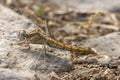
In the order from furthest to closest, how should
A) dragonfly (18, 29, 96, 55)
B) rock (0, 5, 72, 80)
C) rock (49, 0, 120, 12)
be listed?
rock (49, 0, 120, 12)
dragonfly (18, 29, 96, 55)
rock (0, 5, 72, 80)

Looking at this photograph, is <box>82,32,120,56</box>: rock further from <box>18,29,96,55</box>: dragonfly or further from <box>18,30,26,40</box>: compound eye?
<box>18,30,26,40</box>: compound eye

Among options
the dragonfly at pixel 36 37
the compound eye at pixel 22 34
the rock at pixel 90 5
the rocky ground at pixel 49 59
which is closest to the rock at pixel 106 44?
the rocky ground at pixel 49 59

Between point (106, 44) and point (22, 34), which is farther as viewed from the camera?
point (106, 44)

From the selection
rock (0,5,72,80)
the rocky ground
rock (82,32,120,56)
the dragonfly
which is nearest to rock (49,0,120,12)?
the rocky ground

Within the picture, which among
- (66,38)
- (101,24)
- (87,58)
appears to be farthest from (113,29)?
(87,58)

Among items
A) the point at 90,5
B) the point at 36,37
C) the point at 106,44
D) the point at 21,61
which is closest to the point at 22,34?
the point at 36,37

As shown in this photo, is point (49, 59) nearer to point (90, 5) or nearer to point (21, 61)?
point (21, 61)

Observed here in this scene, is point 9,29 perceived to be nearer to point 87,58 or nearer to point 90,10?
point 87,58
